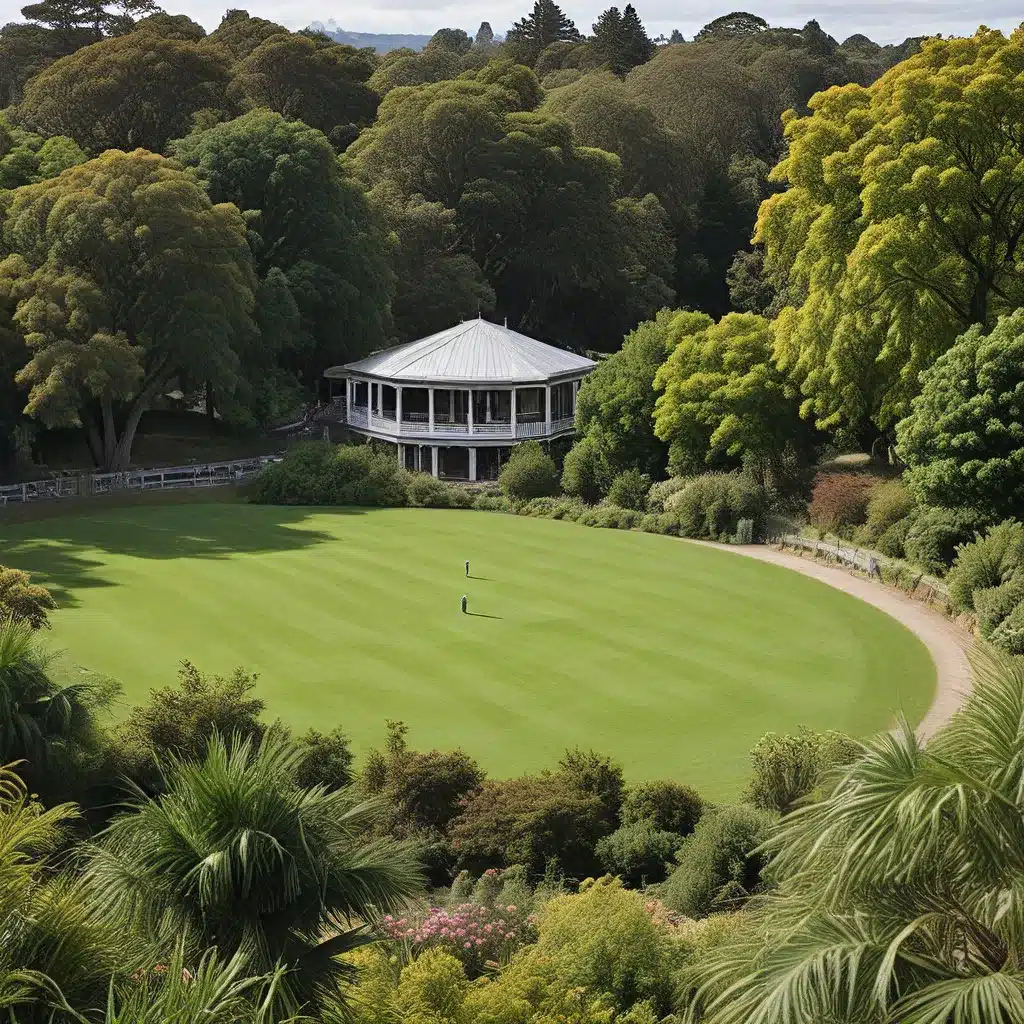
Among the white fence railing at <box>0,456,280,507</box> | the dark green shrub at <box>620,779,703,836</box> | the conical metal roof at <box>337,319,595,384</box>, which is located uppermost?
the conical metal roof at <box>337,319,595,384</box>

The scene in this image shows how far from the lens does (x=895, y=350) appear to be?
43656mm

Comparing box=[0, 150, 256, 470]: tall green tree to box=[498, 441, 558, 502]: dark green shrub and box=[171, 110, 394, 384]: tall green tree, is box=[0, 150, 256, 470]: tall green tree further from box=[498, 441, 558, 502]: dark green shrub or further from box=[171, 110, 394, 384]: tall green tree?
box=[498, 441, 558, 502]: dark green shrub

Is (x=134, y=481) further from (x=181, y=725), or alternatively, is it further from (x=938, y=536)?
(x=181, y=725)

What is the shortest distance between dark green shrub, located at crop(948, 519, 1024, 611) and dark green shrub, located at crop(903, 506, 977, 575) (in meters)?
2.25

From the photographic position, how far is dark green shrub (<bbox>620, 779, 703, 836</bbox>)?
22359mm

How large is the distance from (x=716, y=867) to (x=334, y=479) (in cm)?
3572

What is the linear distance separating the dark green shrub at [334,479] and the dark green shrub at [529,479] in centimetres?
363

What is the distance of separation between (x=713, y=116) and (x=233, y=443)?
5058cm

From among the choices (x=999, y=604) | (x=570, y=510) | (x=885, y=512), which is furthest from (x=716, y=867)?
(x=570, y=510)

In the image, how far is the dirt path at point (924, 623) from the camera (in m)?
29.8

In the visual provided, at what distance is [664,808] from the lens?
2256cm

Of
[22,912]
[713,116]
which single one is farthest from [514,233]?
[22,912]

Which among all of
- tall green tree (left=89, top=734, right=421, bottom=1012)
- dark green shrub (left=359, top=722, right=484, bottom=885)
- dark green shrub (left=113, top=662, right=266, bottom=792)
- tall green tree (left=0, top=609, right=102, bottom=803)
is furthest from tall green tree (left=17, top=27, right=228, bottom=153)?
tall green tree (left=89, top=734, right=421, bottom=1012)

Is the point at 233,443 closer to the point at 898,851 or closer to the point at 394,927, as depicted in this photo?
the point at 394,927
